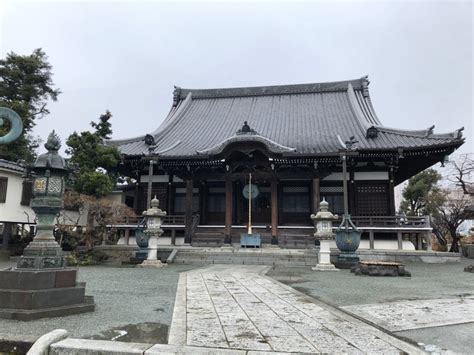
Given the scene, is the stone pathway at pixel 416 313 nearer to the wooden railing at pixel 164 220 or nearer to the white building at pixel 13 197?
the wooden railing at pixel 164 220

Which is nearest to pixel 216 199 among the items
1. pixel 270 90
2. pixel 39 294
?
pixel 270 90

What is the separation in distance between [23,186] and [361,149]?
A: 1655 centimetres

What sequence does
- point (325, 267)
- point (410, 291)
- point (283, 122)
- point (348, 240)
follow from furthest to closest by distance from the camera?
point (283, 122), point (348, 240), point (325, 267), point (410, 291)

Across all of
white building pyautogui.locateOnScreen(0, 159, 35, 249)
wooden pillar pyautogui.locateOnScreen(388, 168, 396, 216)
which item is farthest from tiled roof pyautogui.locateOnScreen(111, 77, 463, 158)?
white building pyautogui.locateOnScreen(0, 159, 35, 249)

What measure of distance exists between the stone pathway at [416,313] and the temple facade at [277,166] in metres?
9.43

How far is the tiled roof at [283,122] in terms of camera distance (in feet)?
52.6

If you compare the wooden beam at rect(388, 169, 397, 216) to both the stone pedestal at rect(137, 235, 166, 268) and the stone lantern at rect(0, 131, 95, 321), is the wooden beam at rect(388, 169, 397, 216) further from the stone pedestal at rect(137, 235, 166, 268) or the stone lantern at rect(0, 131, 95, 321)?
the stone lantern at rect(0, 131, 95, 321)

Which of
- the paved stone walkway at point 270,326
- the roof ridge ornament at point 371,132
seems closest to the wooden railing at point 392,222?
the roof ridge ornament at point 371,132

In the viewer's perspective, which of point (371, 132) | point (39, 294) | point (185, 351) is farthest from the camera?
point (371, 132)

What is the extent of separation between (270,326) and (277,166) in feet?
40.8

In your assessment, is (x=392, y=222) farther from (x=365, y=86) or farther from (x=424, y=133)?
(x=365, y=86)

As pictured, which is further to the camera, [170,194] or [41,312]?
[170,194]

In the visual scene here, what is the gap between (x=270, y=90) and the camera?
2456cm

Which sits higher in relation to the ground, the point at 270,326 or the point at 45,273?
the point at 45,273
